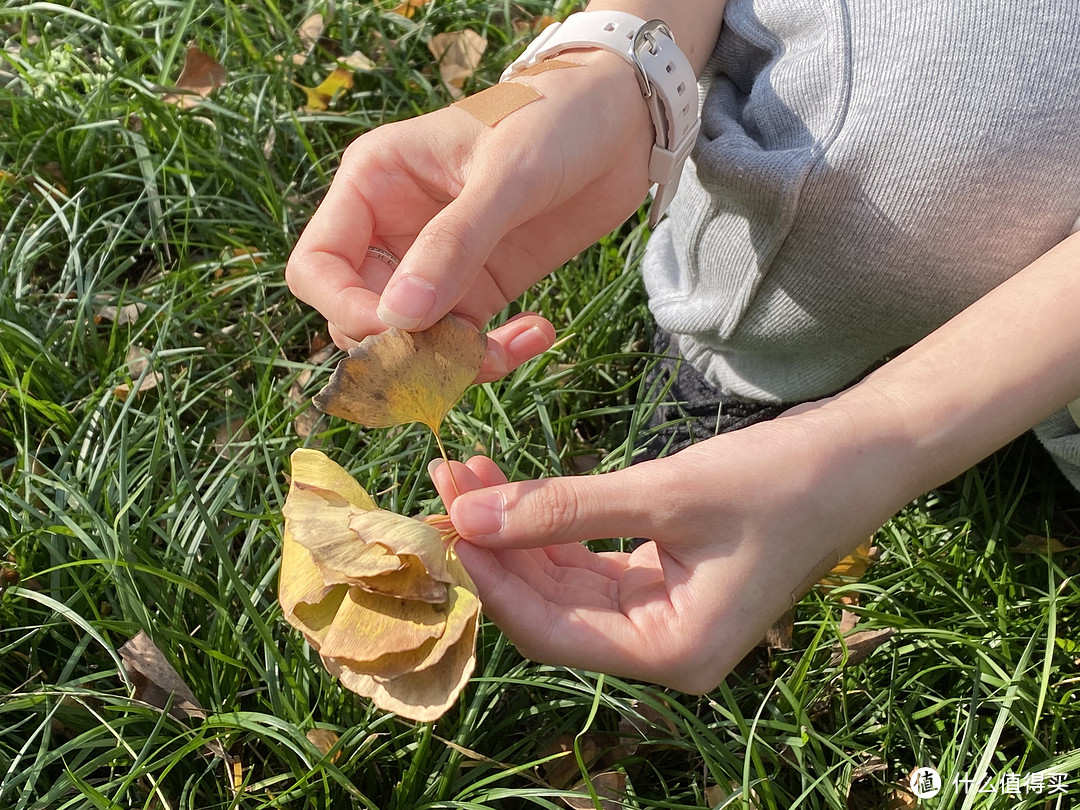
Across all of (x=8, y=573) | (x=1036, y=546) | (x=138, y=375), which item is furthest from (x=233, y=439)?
(x=1036, y=546)

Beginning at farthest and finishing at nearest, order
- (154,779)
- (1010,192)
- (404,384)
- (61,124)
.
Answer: (61,124)
(1010,192)
(154,779)
(404,384)

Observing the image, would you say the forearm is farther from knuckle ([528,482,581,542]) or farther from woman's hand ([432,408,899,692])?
knuckle ([528,482,581,542])

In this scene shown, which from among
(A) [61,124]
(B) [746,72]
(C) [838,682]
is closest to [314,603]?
(C) [838,682]

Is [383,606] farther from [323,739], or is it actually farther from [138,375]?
[138,375]

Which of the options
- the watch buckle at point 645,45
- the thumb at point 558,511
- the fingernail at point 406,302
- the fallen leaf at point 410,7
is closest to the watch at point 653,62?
the watch buckle at point 645,45

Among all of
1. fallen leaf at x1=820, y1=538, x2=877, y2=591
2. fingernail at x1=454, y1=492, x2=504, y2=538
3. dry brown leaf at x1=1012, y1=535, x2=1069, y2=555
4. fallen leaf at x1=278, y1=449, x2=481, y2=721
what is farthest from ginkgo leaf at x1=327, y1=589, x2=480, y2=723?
dry brown leaf at x1=1012, y1=535, x2=1069, y2=555

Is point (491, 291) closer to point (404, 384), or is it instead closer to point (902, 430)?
point (404, 384)
